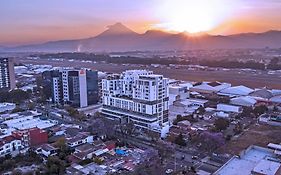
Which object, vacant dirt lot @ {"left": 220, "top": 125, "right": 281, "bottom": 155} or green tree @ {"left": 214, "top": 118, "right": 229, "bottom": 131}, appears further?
green tree @ {"left": 214, "top": 118, "right": 229, "bottom": 131}

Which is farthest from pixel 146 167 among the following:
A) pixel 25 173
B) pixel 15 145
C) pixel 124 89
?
pixel 124 89

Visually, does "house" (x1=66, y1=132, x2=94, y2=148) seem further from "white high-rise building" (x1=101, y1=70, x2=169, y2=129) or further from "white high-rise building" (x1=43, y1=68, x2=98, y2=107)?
"white high-rise building" (x1=43, y1=68, x2=98, y2=107)

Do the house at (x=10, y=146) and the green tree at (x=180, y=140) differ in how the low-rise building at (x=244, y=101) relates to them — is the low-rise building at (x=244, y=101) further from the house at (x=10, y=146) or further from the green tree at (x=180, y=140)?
the house at (x=10, y=146)

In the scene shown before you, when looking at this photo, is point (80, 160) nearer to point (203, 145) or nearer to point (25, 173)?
point (25, 173)

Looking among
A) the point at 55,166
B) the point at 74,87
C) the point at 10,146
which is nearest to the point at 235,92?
the point at 74,87

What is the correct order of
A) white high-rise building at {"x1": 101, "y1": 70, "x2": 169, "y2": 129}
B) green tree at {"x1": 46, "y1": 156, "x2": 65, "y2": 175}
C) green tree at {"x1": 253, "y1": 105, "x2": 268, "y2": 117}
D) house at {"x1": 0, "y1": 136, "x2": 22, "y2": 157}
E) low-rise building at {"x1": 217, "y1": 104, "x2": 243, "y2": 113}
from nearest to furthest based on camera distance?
green tree at {"x1": 46, "y1": 156, "x2": 65, "y2": 175}
house at {"x1": 0, "y1": 136, "x2": 22, "y2": 157}
white high-rise building at {"x1": 101, "y1": 70, "x2": 169, "y2": 129}
green tree at {"x1": 253, "y1": 105, "x2": 268, "y2": 117}
low-rise building at {"x1": 217, "y1": 104, "x2": 243, "y2": 113}

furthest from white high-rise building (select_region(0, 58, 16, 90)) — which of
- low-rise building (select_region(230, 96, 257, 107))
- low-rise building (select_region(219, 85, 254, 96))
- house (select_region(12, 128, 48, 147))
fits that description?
Answer: low-rise building (select_region(230, 96, 257, 107))

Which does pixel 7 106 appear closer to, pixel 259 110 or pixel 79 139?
pixel 79 139

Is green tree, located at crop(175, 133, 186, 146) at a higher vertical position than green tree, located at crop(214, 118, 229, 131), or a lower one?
lower

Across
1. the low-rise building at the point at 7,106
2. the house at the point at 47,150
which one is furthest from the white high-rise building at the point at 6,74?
the house at the point at 47,150
